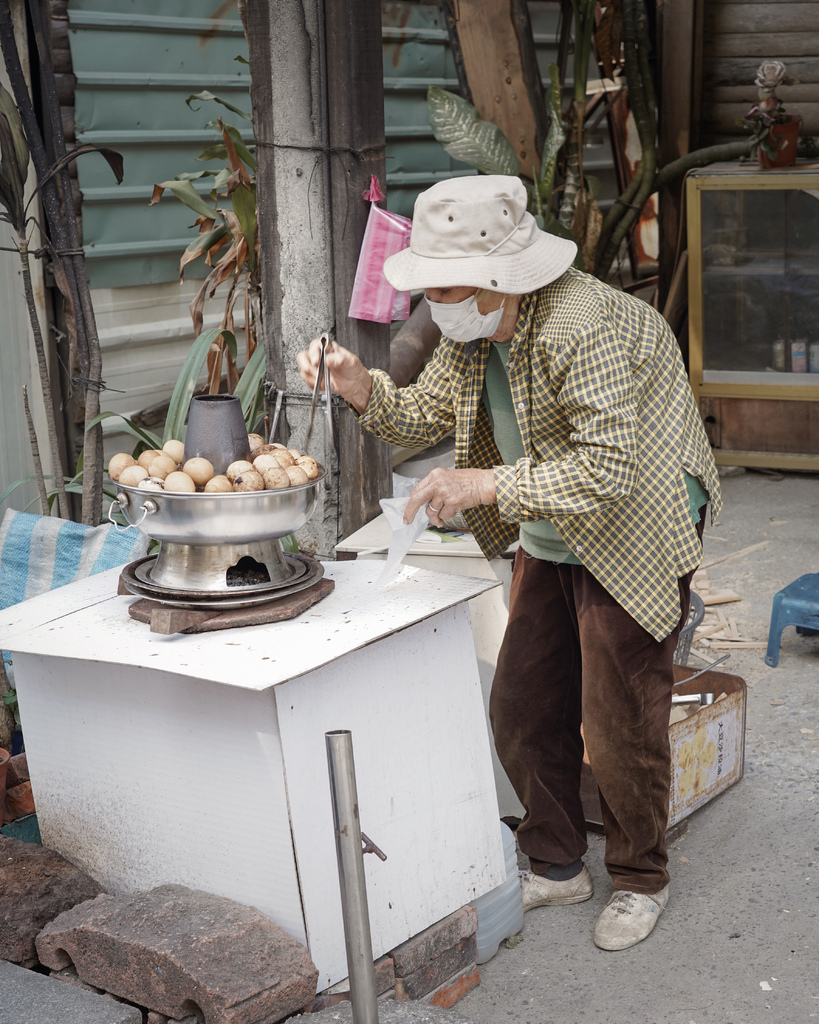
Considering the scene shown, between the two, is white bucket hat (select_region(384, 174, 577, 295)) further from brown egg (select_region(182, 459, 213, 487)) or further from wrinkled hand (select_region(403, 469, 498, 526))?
brown egg (select_region(182, 459, 213, 487))

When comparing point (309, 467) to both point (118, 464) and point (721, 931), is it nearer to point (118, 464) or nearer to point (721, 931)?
point (118, 464)

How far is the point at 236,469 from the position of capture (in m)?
2.45

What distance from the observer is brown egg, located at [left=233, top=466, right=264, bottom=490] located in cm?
240

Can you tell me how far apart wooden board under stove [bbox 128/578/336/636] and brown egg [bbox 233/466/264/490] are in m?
0.26

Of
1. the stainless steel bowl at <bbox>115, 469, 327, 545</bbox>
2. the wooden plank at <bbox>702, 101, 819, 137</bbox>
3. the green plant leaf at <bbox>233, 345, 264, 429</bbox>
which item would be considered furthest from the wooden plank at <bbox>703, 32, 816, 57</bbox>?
the stainless steel bowl at <bbox>115, 469, 327, 545</bbox>

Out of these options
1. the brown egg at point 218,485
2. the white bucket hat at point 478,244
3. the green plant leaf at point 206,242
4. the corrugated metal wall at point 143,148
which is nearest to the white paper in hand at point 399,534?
the brown egg at point 218,485

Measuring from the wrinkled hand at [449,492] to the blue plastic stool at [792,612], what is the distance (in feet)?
7.99

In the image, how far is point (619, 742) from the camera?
2.88 meters

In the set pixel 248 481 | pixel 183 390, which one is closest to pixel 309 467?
pixel 248 481

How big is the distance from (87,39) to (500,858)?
12.1ft

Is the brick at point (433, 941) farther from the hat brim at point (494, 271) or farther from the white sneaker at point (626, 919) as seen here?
the hat brim at point (494, 271)

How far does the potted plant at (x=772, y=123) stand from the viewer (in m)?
6.77

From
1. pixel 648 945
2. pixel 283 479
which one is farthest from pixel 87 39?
pixel 648 945

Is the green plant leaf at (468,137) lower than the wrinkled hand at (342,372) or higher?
higher
